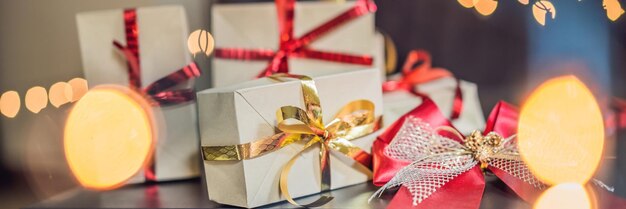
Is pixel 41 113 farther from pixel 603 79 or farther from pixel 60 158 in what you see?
pixel 603 79

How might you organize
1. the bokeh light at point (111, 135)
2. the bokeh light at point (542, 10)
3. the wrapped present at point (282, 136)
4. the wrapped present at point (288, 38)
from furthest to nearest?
the bokeh light at point (542, 10) → the wrapped present at point (288, 38) → the bokeh light at point (111, 135) → the wrapped present at point (282, 136)

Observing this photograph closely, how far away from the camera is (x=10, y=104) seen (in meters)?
1.07

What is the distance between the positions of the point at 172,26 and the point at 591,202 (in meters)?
0.60

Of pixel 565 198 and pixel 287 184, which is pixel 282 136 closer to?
pixel 287 184

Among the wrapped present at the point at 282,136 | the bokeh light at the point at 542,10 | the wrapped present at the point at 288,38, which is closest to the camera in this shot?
the wrapped present at the point at 282,136

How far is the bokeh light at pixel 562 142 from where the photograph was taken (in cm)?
80

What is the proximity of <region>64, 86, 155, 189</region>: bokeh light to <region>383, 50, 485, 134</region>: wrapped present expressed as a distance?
361 millimetres

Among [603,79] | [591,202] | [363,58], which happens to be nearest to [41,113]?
[363,58]

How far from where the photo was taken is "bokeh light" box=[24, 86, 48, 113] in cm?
106

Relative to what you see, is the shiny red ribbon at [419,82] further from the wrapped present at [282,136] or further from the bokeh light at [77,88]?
the bokeh light at [77,88]

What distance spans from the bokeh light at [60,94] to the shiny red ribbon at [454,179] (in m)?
0.53

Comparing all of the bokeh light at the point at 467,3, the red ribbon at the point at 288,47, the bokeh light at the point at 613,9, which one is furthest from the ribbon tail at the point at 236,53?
the bokeh light at the point at 613,9

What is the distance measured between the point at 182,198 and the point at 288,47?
12.1 inches

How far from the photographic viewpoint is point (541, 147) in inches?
32.0
